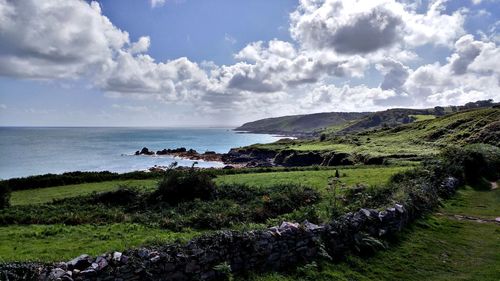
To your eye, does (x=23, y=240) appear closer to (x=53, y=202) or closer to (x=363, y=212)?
(x=53, y=202)

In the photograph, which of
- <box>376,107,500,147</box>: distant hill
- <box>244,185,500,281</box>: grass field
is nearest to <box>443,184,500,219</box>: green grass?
<box>244,185,500,281</box>: grass field

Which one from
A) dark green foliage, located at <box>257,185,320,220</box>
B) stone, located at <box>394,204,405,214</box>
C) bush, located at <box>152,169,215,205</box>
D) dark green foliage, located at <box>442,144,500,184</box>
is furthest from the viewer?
dark green foliage, located at <box>442,144,500,184</box>

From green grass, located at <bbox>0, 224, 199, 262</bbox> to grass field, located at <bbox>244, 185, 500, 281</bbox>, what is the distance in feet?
20.5

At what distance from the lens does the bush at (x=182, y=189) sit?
30.5 meters

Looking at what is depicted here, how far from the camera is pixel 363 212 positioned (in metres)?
18.9

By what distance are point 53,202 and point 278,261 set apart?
2345cm

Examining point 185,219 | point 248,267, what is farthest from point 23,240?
point 248,267

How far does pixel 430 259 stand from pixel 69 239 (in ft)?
57.4

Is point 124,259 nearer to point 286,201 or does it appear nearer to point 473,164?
point 286,201

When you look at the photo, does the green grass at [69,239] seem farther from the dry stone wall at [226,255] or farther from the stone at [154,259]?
the stone at [154,259]

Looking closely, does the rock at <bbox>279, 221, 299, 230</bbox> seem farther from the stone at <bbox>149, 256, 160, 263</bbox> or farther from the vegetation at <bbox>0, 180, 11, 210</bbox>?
the vegetation at <bbox>0, 180, 11, 210</bbox>

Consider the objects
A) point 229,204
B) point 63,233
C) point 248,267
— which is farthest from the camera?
point 229,204

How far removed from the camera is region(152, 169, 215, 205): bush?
1202 inches

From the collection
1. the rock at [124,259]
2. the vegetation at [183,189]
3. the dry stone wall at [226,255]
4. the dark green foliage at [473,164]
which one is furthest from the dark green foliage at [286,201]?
the dark green foliage at [473,164]
